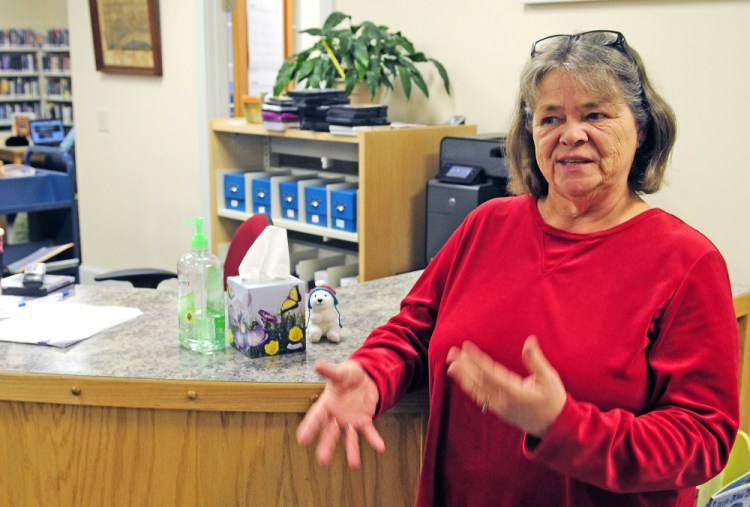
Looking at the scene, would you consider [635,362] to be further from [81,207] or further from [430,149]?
[81,207]

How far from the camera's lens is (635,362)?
119cm

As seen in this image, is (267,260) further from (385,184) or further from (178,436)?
(385,184)

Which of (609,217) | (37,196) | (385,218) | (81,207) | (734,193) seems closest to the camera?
(609,217)

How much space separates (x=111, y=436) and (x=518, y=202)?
0.90 meters

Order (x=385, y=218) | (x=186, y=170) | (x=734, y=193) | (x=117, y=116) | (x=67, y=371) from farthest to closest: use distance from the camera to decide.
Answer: (x=117, y=116) → (x=186, y=170) → (x=385, y=218) → (x=734, y=193) → (x=67, y=371)

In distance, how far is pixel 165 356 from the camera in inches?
67.4

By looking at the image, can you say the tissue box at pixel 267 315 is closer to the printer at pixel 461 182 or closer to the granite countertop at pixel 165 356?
the granite countertop at pixel 165 356

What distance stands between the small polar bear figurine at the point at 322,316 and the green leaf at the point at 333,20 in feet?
6.70

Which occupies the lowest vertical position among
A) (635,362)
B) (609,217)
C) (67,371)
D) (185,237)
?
(185,237)

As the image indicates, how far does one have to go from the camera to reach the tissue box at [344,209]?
10.8 feet

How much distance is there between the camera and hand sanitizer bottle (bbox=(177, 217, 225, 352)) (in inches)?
68.3

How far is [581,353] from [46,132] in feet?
26.1

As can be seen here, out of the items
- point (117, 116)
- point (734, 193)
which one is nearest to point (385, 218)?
point (734, 193)

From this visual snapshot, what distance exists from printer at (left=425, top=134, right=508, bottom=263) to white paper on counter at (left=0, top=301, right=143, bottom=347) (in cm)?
140
